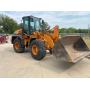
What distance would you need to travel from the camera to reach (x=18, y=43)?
8.66m

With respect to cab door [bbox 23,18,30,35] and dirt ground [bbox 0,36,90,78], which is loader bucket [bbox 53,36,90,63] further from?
cab door [bbox 23,18,30,35]

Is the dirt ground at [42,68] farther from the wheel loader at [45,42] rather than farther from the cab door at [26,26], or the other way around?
the cab door at [26,26]

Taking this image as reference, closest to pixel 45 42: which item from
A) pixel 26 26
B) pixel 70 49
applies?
pixel 70 49

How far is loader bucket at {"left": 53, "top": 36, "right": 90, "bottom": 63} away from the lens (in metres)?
5.59

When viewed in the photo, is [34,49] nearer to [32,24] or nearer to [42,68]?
[42,68]

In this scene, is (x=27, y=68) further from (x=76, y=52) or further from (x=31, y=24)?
(x=31, y=24)

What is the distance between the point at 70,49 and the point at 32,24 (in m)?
2.67

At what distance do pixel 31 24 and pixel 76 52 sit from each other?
9.30ft

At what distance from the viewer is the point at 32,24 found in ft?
27.5

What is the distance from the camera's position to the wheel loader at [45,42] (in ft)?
18.9

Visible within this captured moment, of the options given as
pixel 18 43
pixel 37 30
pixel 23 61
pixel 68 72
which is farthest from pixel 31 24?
pixel 68 72

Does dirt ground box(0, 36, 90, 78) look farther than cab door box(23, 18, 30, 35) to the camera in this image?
No

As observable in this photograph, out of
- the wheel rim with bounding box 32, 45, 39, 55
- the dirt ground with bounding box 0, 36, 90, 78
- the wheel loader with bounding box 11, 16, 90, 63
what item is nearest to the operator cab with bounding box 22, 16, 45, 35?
the wheel loader with bounding box 11, 16, 90, 63

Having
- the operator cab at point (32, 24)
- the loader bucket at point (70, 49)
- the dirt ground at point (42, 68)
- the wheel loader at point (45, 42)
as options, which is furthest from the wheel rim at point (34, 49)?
the operator cab at point (32, 24)
